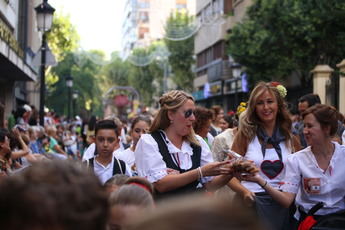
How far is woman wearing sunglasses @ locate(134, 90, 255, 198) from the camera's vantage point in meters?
5.09

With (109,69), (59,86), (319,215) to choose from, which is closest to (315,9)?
(319,215)

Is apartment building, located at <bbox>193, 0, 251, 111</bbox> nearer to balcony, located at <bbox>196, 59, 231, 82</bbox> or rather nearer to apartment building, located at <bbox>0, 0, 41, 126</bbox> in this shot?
balcony, located at <bbox>196, 59, 231, 82</bbox>

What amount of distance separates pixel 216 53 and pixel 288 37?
2442 cm

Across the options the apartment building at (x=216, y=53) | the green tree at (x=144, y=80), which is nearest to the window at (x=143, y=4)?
the green tree at (x=144, y=80)

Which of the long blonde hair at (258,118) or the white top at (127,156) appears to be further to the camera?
the white top at (127,156)

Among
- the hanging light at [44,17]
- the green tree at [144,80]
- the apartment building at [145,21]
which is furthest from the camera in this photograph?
the apartment building at [145,21]

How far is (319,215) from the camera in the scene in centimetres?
519

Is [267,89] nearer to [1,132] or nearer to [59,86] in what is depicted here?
[1,132]

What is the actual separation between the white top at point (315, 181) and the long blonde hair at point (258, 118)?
593 mm

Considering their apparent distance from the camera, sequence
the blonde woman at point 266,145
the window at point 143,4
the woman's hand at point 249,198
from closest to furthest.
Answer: the woman's hand at point 249,198, the blonde woman at point 266,145, the window at point 143,4

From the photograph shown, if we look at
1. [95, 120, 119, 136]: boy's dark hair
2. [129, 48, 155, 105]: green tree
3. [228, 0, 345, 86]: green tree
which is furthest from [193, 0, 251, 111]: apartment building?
[95, 120, 119, 136]: boy's dark hair

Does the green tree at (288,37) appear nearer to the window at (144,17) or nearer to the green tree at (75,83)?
the green tree at (75,83)

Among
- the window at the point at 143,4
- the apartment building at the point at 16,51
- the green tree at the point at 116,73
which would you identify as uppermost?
the window at the point at 143,4

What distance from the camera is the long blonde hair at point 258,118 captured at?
5.89 metres
